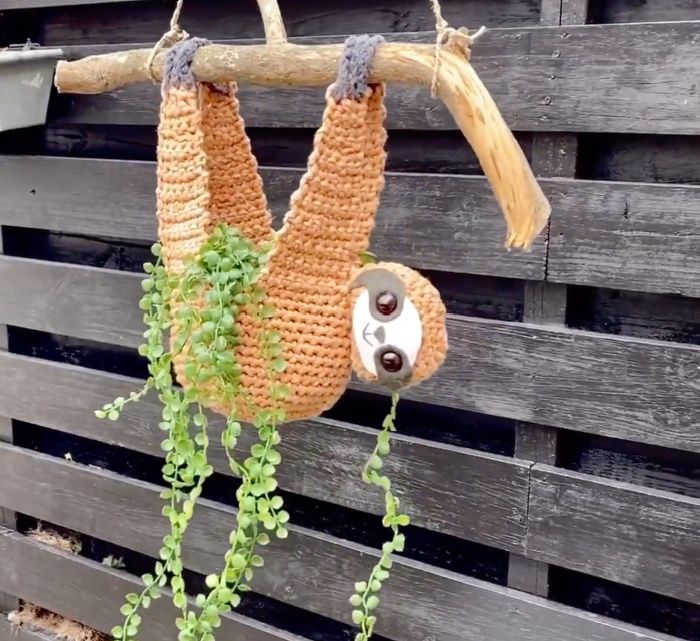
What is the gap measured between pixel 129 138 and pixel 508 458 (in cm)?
79

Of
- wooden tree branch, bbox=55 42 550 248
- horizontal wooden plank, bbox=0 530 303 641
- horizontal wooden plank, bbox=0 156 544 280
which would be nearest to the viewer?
wooden tree branch, bbox=55 42 550 248

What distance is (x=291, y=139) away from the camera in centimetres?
119

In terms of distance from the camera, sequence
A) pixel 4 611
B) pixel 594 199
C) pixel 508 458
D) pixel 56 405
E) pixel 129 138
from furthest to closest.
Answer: pixel 4 611 → pixel 56 405 → pixel 129 138 → pixel 508 458 → pixel 594 199

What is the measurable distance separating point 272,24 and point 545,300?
1.50 ft

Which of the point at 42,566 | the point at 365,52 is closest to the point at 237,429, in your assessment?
the point at 365,52

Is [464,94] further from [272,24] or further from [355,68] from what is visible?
[272,24]

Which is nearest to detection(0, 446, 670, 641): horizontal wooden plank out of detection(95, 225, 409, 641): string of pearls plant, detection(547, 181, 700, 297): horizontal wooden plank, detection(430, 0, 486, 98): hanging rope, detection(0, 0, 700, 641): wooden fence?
detection(0, 0, 700, 641): wooden fence

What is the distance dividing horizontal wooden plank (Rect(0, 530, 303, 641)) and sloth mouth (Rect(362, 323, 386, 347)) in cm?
75

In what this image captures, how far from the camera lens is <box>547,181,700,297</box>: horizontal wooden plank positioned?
2.92 ft

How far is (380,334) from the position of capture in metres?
0.70

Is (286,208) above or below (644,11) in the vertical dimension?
below

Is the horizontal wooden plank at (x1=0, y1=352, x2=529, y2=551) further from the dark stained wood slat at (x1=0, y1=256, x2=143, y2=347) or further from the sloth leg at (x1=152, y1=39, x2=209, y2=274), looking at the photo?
the sloth leg at (x1=152, y1=39, x2=209, y2=274)

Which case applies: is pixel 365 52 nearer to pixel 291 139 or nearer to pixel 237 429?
pixel 237 429

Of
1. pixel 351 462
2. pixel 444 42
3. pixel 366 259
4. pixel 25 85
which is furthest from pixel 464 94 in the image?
pixel 25 85
